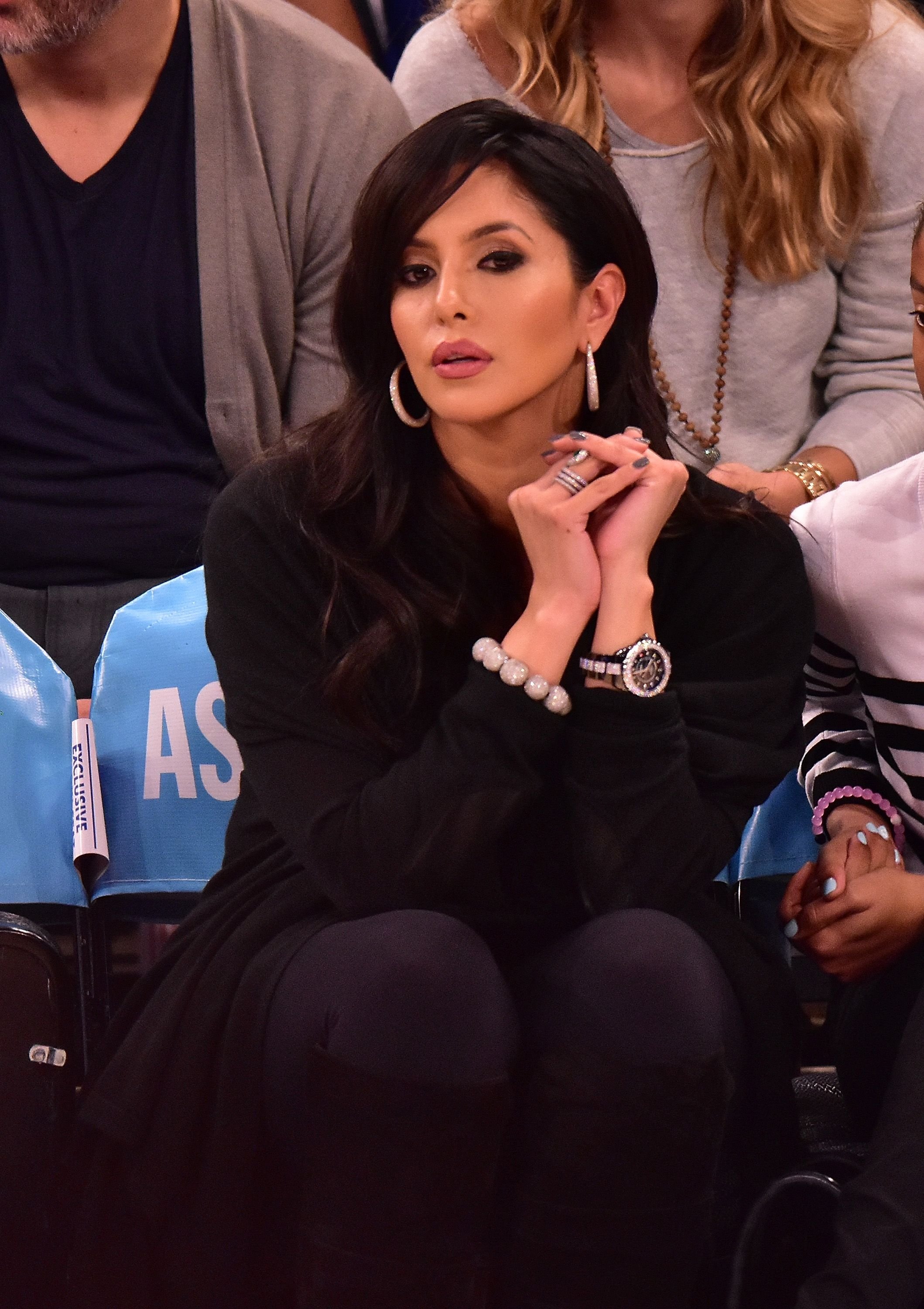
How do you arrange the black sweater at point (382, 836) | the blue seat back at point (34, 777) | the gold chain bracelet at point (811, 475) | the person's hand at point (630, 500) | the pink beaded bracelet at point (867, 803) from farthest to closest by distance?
the gold chain bracelet at point (811, 475) → the blue seat back at point (34, 777) → the pink beaded bracelet at point (867, 803) → the person's hand at point (630, 500) → the black sweater at point (382, 836)

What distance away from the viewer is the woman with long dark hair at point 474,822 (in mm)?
1377

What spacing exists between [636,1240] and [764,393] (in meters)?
1.35

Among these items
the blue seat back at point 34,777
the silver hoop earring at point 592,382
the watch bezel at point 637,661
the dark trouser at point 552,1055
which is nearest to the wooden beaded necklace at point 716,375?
the silver hoop earring at point 592,382

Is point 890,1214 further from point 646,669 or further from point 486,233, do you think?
point 486,233

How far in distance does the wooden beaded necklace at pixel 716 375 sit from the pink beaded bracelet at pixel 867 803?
0.72 meters

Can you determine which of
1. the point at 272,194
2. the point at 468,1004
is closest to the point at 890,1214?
the point at 468,1004

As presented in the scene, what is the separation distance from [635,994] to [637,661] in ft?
1.03

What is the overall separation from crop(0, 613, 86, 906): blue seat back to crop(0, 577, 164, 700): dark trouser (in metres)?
0.13

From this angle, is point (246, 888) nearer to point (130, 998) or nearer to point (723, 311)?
point (130, 998)

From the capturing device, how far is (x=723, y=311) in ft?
7.73

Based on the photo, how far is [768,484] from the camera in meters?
2.15

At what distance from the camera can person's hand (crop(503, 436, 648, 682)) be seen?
61.1 inches

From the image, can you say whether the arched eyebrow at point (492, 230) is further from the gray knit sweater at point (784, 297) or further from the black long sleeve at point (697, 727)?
the gray knit sweater at point (784, 297)

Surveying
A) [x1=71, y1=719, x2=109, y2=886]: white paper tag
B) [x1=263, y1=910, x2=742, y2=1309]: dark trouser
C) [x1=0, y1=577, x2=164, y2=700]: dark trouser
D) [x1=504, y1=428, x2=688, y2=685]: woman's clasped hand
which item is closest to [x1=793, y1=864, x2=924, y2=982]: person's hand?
[x1=263, y1=910, x2=742, y2=1309]: dark trouser
